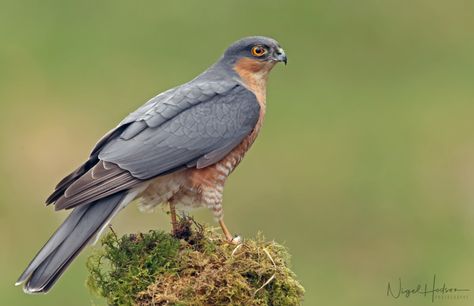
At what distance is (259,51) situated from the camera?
30.2 feet

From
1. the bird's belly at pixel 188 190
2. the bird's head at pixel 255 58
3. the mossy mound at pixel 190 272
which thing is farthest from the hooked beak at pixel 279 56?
the mossy mound at pixel 190 272

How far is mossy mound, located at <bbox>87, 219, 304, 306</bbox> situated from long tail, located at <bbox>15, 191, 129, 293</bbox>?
0.21 m

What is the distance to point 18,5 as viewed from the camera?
742 inches

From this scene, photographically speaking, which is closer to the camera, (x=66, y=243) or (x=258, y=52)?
(x=66, y=243)

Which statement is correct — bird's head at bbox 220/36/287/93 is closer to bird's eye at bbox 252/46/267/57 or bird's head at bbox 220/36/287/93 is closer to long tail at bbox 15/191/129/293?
bird's eye at bbox 252/46/267/57

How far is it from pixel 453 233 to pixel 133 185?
7.28 metres

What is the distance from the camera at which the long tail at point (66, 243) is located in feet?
23.2

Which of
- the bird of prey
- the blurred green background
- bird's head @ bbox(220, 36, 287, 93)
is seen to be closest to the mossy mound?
the bird of prey

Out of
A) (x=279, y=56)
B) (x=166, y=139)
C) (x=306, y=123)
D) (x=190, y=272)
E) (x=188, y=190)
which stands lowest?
(x=190, y=272)

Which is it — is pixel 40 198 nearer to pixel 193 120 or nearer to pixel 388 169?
pixel 388 169

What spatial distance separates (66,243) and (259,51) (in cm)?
266
